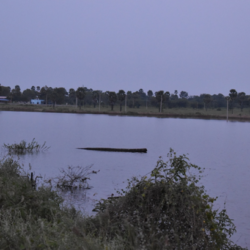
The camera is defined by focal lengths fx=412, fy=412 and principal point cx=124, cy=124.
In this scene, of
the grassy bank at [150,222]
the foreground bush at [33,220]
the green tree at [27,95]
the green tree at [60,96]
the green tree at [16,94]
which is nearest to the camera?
the foreground bush at [33,220]

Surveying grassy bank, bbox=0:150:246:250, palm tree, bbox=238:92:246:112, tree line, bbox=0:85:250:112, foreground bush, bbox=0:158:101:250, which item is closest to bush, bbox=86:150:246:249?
grassy bank, bbox=0:150:246:250

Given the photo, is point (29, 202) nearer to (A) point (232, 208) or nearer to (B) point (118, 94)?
(A) point (232, 208)

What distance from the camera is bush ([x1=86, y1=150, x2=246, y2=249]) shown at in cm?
664

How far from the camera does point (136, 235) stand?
678cm

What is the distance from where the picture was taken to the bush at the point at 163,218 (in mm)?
6645

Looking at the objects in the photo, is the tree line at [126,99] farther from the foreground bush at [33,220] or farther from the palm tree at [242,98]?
the foreground bush at [33,220]

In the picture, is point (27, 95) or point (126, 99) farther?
point (27, 95)

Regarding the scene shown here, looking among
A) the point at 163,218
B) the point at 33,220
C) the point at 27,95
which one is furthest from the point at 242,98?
the point at 33,220

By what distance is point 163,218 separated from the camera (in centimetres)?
683

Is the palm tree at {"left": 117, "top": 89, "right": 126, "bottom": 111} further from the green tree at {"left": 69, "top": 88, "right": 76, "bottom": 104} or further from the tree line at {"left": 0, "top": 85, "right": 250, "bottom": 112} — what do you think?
the green tree at {"left": 69, "top": 88, "right": 76, "bottom": 104}

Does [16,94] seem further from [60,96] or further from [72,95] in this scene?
[72,95]

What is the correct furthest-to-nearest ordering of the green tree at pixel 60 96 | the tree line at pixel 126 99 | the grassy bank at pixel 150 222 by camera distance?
1. the green tree at pixel 60 96
2. the tree line at pixel 126 99
3. the grassy bank at pixel 150 222

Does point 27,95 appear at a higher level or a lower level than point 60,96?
higher

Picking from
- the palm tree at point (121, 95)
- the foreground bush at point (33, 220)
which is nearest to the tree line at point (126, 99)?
the palm tree at point (121, 95)
